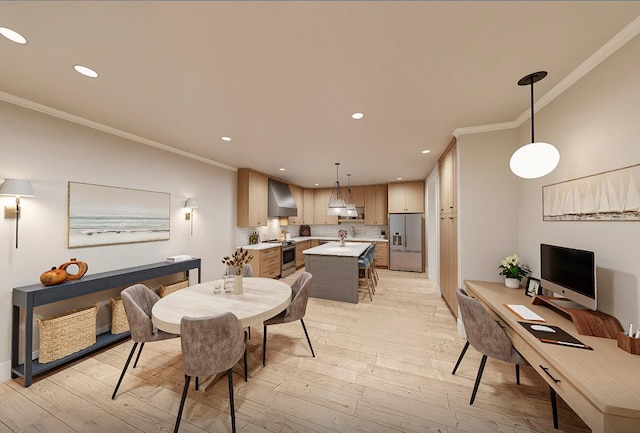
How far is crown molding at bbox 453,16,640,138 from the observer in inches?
54.8

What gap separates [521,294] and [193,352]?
9.94 feet

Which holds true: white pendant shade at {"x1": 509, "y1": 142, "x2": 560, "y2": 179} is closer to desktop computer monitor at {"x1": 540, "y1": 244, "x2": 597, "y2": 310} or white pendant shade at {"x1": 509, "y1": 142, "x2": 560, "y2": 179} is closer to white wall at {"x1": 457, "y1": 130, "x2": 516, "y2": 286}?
desktop computer monitor at {"x1": 540, "y1": 244, "x2": 597, "y2": 310}

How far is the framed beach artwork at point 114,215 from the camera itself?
2.60m

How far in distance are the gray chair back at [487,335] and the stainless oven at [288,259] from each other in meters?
4.45

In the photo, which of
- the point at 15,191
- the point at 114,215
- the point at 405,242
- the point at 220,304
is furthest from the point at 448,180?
the point at 15,191

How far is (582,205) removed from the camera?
1799 mm

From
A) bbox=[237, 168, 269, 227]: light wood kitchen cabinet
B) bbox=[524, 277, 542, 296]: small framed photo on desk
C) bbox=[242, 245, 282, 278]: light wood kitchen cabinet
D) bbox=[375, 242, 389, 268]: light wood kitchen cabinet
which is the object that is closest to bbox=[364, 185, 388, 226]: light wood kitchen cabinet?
bbox=[375, 242, 389, 268]: light wood kitchen cabinet

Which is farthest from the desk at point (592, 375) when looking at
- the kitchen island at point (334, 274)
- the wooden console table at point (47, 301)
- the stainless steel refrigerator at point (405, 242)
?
the stainless steel refrigerator at point (405, 242)

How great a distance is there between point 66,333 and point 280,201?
4286mm

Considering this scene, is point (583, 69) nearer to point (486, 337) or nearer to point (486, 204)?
point (486, 204)

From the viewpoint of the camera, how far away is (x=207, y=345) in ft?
5.07

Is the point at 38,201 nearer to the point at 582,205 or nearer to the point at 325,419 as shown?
the point at 325,419

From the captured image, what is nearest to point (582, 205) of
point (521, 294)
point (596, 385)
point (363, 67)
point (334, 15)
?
point (521, 294)

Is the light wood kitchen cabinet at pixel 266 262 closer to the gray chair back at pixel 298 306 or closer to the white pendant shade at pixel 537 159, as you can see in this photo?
the gray chair back at pixel 298 306
